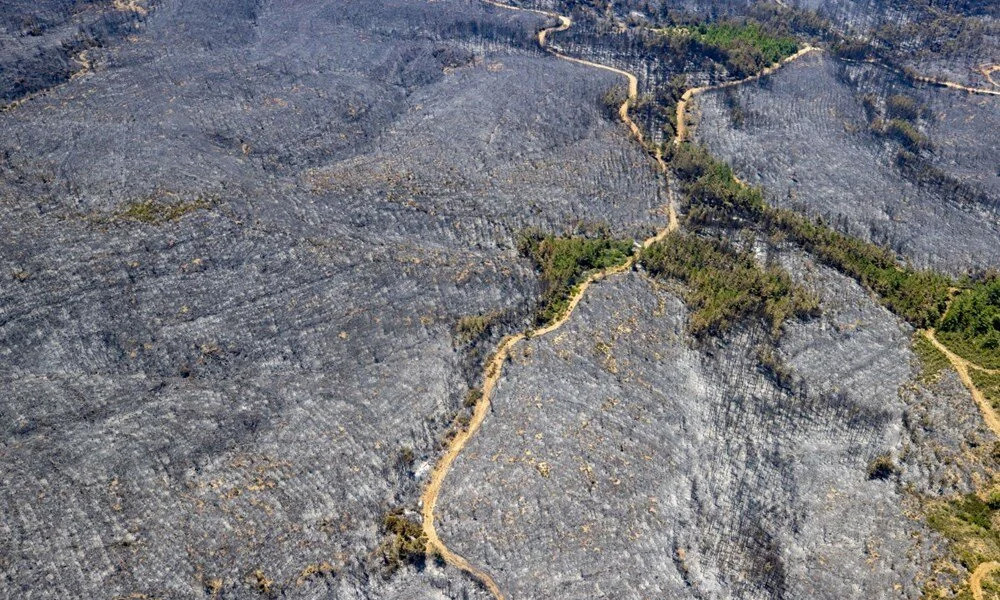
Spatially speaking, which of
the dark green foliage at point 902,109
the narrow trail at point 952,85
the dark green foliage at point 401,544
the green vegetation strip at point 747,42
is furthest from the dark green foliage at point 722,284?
the narrow trail at point 952,85

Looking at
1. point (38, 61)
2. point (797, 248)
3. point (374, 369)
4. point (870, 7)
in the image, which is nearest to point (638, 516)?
point (374, 369)

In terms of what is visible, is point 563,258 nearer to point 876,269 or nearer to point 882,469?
point 876,269

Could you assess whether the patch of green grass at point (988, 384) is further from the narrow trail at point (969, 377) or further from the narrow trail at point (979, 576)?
the narrow trail at point (979, 576)

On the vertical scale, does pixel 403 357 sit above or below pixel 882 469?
above

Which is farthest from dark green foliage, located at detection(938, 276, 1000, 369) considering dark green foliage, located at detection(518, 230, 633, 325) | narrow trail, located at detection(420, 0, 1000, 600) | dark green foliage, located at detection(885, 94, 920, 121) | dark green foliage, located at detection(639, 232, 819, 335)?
dark green foliage, located at detection(885, 94, 920, 121)

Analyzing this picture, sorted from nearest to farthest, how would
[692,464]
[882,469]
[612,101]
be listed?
[692,464] → [882,469] → [612,101]

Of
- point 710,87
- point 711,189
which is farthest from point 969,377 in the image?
point 710,87
